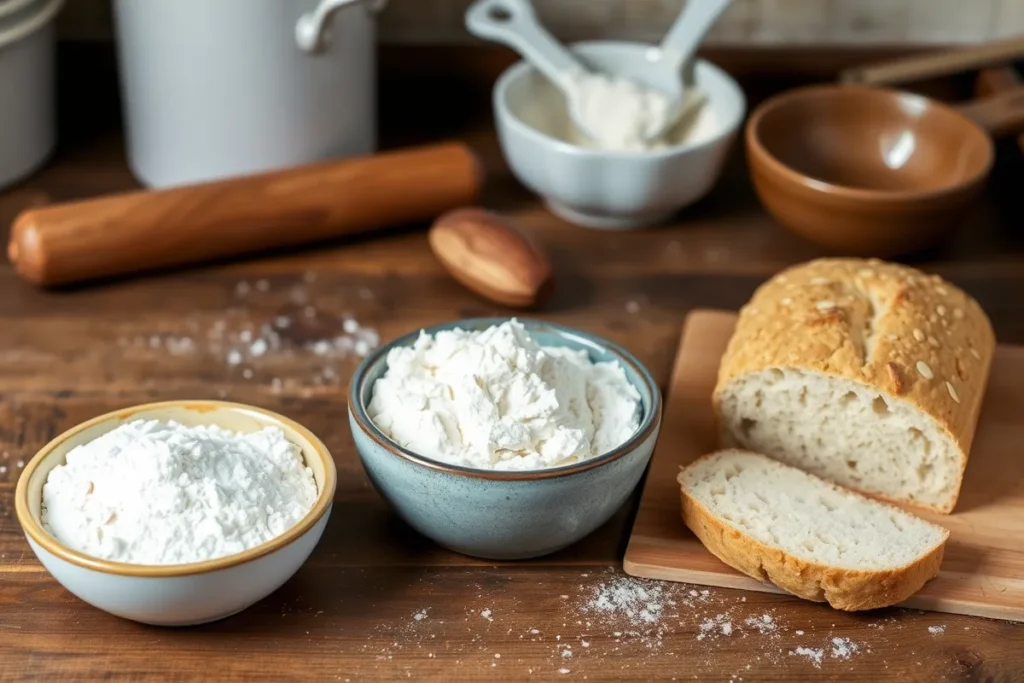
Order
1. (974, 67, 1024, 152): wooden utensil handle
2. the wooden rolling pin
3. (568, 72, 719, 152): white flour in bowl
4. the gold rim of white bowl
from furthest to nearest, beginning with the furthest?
(974, 67, 1024, 152): wooden utensil handle, (568, 72, 719, 152): white flour in bowl, the wooden rolling pin, the gold rim of white bowl

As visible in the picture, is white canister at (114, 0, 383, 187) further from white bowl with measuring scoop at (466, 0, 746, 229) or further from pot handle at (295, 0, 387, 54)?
white bowl with measuring scoop at (466, 0, 746, 229)

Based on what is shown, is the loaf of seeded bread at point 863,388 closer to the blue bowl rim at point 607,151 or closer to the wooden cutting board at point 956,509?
the wooden cutting board at point 956,509

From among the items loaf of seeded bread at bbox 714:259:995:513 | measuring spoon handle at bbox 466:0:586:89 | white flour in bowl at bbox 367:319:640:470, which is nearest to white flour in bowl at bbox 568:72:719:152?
measuring spoon handle at bbox 466:0:586:89

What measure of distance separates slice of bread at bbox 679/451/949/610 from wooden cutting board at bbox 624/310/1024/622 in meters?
0.02

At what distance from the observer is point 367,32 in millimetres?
Answer: 1780

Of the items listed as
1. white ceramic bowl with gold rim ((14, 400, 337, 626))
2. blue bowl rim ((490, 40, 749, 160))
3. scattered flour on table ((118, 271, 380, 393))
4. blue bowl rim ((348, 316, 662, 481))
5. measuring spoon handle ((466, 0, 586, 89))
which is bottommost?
scattered flour on table ((118, 271, 380, 393))

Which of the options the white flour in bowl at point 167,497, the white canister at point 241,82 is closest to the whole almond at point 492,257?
the white canister at point 241,82

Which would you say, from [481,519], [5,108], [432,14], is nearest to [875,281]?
[481,519]

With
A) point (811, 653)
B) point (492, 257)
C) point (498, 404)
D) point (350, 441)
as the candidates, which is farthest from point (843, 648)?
point (492, 257)

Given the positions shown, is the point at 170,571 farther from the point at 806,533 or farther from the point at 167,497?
the point at 806,533

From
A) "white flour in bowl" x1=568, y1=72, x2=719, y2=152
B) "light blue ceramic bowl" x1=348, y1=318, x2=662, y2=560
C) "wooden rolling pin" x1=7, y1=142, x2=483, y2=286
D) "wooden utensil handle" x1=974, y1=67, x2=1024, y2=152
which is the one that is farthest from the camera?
"wooden utensil handle" x1=974, y1=67, x2=1024, y2=152

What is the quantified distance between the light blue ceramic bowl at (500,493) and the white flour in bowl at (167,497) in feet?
0.26

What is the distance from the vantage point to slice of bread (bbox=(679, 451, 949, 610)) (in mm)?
1127

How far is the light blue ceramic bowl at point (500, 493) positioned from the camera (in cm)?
110
